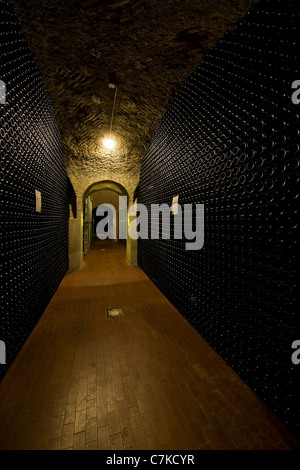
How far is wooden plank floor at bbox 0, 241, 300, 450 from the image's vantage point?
4.98 feet

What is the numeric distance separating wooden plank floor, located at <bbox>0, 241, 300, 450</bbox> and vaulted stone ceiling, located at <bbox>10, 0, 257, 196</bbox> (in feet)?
13.1

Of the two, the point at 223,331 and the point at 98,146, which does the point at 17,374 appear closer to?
the point at 223,331

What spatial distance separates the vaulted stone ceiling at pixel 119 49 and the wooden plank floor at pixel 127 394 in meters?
4.00

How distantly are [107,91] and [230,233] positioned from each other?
3.66 m

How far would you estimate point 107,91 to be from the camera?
382 cm

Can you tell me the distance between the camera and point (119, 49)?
2809 millimetres

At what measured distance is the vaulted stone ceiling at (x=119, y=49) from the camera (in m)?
2.20

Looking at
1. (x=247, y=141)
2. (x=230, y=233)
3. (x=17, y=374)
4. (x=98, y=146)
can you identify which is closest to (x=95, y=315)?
(x=17, y=374)
